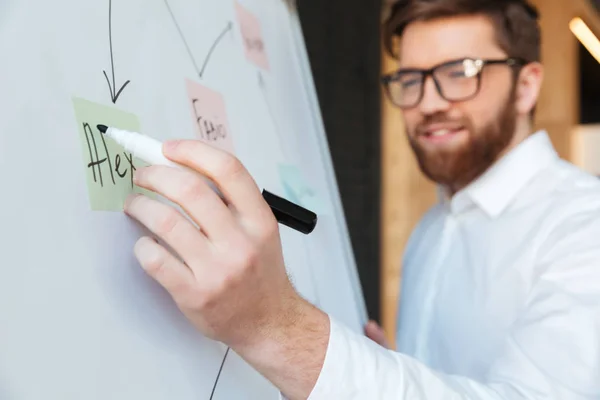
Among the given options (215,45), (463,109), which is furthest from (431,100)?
(215,45)

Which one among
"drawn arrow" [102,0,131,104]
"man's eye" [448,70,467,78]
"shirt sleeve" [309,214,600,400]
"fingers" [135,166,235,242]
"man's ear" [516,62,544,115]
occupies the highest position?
"drawn arrow" [102,0,131,104]

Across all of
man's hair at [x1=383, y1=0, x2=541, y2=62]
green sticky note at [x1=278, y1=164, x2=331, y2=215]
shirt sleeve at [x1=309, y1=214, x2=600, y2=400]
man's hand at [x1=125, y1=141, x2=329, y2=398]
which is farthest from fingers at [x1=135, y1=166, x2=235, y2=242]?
man's hair at [x1=383, y1=0, x2=541, y2=62]

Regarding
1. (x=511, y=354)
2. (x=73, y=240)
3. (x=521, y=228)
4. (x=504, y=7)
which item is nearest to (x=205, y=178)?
(x=73, y=240)

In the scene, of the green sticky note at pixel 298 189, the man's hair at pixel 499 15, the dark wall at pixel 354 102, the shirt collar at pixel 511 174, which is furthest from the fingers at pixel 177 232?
the dark wall at pixel 354 102

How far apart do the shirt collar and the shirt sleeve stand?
0.20m

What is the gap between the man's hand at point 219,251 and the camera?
0.36 m

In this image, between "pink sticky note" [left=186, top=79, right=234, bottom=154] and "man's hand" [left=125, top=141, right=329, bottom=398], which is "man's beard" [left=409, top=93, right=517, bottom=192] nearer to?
"pink sticky note" [left=186, top=79, right=234, bottom=154]

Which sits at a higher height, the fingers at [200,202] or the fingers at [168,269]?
the fingers at [200,202]

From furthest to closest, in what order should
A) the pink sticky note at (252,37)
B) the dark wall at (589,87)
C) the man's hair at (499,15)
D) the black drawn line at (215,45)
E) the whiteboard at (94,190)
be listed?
the dark wall at (589,87) < the man's hair at (499,15) < the pink sticky note at (252,37) < the black drawn line at (215,45) < the whiteboard at (94,190)

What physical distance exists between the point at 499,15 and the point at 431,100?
214 millimetres

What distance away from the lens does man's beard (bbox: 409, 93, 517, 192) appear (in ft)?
3.18

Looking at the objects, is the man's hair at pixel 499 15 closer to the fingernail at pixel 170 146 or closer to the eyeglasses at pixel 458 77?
the eyeglasses at pixel 458 77

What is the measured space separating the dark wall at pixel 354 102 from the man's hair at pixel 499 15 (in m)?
0.53

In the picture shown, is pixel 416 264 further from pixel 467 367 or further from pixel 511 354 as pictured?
pixel 511 354
